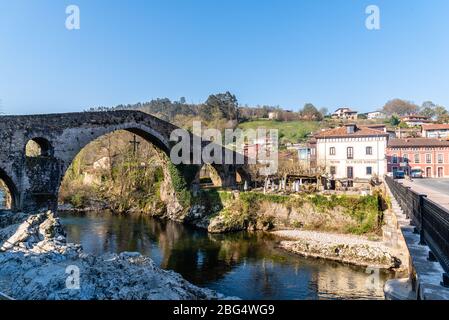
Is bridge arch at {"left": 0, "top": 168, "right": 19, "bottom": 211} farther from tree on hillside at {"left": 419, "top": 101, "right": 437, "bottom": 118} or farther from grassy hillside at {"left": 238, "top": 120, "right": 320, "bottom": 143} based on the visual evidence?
tree on hillside at {"left": 419, "top": 101, "right": 437, "bottom": 118}

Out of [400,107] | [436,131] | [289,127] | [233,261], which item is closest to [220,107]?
[289,127]

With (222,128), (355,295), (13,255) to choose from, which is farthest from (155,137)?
(222,128)

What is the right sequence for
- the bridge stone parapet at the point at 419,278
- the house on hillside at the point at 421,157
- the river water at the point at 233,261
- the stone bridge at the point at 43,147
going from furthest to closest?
the house on hillside at the point at 421,157
the stone bridge at the point at 43,147
the river water at the point at 233,261
the bridge stone parapet at the point at 419,278

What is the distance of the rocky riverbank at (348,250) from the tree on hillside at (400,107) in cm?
9104

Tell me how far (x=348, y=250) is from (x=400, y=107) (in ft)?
321

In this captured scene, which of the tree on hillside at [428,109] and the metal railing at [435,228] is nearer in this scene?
the metal railing at [435,228]

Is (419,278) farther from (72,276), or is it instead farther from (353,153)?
(353,153)

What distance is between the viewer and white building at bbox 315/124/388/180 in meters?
33.7

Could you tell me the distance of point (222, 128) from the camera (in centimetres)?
5541

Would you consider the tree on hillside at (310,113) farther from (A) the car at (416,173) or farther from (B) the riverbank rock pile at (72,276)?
(B) the riverbank rock pile at (72,276)

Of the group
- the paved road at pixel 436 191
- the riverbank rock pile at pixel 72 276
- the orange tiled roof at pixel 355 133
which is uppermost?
the orange tiled roof at pixel 355 133

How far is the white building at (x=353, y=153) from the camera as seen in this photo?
3372cm

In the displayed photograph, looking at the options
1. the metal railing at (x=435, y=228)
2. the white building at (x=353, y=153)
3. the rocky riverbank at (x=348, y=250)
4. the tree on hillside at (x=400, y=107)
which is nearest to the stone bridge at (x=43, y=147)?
the rocky riverbank at (x=348, y=250)
